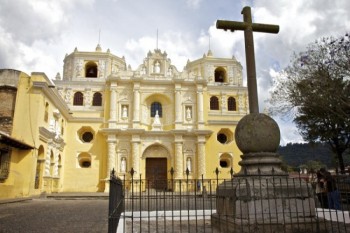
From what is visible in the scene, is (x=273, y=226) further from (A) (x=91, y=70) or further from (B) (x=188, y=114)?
(A) (x=91, y=70)

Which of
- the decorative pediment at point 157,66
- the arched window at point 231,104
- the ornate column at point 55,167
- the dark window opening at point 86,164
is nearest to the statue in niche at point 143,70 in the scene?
the decorative pediment at point 157,66

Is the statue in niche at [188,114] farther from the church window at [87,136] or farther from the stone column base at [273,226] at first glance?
the stone column base at [273,226]

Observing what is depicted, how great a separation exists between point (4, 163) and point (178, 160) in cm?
1270

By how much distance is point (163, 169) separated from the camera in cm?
2483

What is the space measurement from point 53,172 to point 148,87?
33.6ft

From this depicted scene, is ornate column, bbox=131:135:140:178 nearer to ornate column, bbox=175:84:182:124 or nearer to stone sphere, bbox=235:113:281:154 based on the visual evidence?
ornate column, bbox=175:84:182:124

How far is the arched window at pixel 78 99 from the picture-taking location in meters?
25.2

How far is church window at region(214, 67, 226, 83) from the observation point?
2827 cm

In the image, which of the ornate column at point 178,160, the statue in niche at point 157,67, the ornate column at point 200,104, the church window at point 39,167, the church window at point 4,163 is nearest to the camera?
the church window at point 4,163

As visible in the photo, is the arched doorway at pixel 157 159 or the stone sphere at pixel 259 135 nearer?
the stone sphere at pixel 259 135

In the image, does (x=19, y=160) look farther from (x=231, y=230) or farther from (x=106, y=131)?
(x=231, y=230)

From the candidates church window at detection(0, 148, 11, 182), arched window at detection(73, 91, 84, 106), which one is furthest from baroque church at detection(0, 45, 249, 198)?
church window at detection(0, 148, 11, 182)

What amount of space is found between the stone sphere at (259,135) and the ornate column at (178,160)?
17.9m

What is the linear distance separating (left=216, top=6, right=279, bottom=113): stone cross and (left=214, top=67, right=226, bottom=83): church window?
21.2 metres
